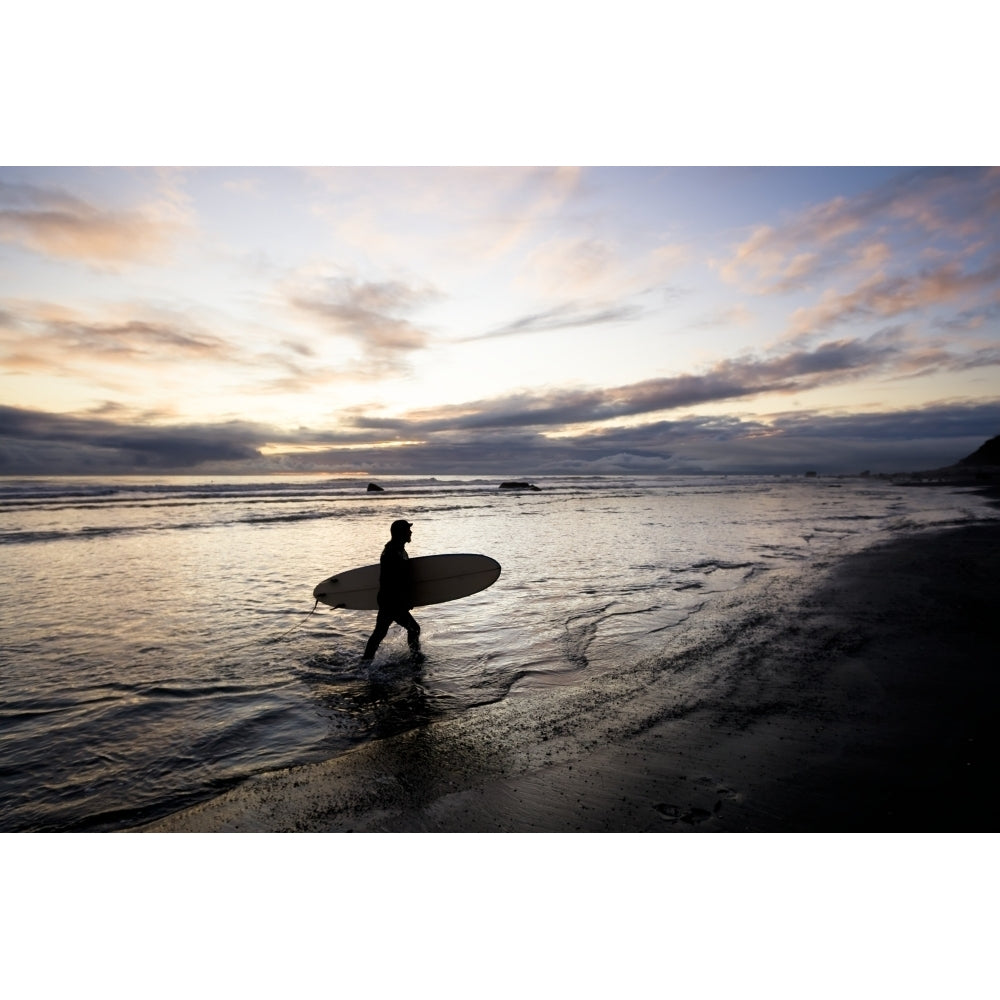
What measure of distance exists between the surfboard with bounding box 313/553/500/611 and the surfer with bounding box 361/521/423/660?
1.17 metres

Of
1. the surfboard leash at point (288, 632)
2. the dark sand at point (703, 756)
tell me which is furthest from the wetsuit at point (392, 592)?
the dark sand at point (703, 756)

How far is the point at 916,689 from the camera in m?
6.10

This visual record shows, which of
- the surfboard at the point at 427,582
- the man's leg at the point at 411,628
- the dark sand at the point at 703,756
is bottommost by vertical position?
the dark sand at the point at 703,756

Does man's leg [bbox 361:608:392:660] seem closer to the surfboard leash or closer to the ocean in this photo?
the ocean

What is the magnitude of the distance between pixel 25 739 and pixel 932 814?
27.1ft

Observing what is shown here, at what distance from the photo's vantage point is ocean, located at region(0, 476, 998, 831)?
4.98m

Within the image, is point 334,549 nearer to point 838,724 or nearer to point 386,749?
point 386,749

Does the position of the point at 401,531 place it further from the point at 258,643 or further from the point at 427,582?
the point at 258,643

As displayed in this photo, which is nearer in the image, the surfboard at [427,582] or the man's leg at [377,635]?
the man's leg at [377,635]

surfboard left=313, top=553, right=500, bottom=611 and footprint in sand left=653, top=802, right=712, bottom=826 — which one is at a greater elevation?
surfboard left=313, top=553, right=500, bottom=611

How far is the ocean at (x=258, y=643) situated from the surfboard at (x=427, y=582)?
60cm

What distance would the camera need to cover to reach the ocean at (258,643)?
4.98 meters

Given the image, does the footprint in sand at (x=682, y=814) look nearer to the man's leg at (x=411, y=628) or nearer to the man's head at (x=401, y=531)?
the man's leg at (x=411, y=628)

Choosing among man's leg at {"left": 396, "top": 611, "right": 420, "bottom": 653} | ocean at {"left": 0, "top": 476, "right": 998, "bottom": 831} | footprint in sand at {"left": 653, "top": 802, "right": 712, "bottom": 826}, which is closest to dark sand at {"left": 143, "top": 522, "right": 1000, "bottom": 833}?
footprint in sand at {"left": 653, "top": 802, "right": 712, "bottom": 826}
